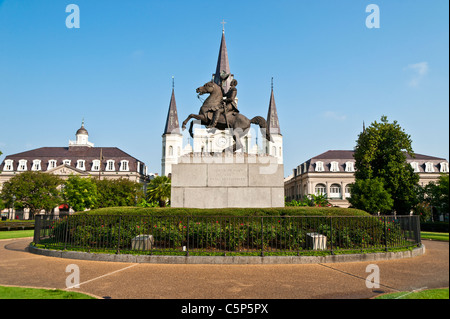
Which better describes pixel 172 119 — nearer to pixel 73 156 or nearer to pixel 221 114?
pixel 73 156

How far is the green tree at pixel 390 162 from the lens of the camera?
117 feet

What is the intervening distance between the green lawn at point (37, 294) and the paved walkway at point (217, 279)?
37cm

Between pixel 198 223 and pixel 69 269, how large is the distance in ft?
13.4

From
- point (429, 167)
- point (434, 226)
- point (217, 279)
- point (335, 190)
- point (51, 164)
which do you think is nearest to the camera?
point (217, 279)

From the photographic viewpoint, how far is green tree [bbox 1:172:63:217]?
59.9m

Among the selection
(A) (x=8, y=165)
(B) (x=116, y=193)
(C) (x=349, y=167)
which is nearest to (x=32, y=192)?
(B) (x=116, y=193)

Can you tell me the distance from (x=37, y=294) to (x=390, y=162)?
3768 centimetres

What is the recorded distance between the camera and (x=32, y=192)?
61.8m

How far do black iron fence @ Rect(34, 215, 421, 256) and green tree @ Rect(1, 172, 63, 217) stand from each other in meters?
57.4

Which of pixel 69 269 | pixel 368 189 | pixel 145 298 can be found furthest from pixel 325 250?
pixel 368 189

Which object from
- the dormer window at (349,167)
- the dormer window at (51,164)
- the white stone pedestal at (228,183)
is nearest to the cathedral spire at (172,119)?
the dormer window at (51,164)

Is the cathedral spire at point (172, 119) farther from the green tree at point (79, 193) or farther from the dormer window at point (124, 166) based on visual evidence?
the green tree at point (79, 193)
